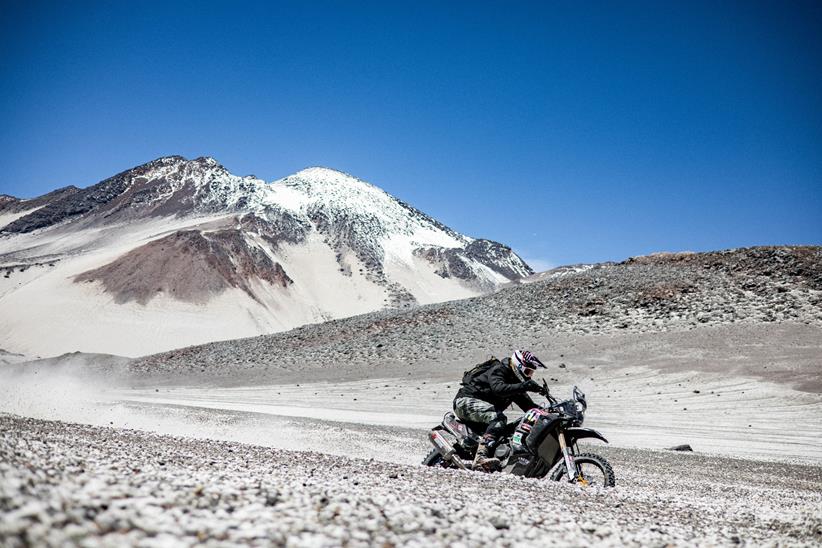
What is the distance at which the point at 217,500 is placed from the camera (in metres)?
3.68

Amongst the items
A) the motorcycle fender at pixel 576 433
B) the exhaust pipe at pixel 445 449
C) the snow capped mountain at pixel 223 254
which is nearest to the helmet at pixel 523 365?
the motorcycle fender at pixel 576 433

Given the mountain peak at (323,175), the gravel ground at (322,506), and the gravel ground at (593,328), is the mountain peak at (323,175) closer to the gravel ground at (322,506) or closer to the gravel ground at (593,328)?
the gravel ground at (593,328)

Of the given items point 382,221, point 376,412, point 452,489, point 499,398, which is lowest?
point 376,412

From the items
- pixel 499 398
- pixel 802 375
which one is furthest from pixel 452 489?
pixel 802 375

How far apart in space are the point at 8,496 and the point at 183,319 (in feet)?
266

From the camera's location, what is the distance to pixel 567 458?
8.09 meters

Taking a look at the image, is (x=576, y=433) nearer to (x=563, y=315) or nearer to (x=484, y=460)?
(x=484, y=460)

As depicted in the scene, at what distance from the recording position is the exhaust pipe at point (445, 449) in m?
8.90

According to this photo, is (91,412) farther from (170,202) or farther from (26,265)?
(170,202)

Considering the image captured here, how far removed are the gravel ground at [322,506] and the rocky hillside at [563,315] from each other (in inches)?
1073

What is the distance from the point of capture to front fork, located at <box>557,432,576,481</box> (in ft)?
26.3

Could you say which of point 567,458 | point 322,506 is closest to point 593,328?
point 567,458

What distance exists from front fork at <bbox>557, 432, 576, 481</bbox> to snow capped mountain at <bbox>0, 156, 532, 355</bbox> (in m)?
67.6

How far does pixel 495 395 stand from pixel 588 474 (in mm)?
1775
